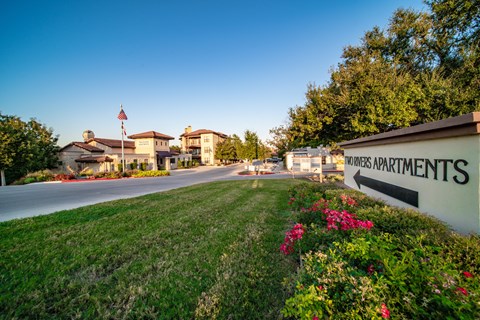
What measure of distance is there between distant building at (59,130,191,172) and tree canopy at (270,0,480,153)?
30414mm

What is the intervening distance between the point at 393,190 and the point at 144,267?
6.31 metres

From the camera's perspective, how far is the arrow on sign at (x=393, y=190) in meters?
4.62

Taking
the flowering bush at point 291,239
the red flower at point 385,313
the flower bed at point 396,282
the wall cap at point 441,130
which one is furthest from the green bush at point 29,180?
the wall cap at point 441,130

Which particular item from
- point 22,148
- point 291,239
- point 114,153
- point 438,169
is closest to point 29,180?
point 22,148

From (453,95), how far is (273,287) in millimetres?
14825

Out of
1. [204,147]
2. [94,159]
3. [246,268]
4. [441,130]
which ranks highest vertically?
[204,147]

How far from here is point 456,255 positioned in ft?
7.40

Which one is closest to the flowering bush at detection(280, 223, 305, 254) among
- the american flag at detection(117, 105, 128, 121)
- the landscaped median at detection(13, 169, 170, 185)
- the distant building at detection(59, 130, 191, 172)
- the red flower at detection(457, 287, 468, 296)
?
the red flower at detection(457, 287, 468, 296)

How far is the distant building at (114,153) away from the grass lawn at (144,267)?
1176 inches

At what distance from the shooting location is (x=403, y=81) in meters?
12.2

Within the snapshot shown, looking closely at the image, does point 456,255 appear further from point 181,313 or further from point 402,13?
point 402,13

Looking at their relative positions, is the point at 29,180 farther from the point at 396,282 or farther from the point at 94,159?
the point at 396,282

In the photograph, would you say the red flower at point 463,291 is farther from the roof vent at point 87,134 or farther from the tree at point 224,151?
the tree at point 224,151

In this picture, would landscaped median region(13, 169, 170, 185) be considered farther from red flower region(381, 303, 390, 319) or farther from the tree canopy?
red flower region(381, 303, 390, 319)
